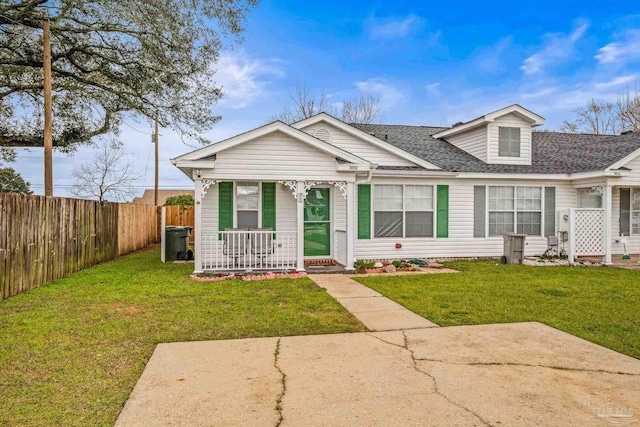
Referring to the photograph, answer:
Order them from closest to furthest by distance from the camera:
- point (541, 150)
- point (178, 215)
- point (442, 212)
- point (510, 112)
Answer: point (442, 212), point (510, 112), point (541, 150), point (178, 215)

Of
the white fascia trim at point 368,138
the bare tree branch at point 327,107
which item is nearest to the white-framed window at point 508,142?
the white fascia trim at point 368,138

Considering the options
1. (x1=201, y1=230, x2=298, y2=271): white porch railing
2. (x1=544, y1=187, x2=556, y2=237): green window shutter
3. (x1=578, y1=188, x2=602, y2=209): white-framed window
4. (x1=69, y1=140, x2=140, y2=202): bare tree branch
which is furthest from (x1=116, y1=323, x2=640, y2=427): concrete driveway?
(x1=69, y1=140, x2=140, y2=202): bare tree branch

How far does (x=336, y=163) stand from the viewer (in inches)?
379

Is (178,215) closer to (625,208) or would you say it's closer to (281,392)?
(281,392)

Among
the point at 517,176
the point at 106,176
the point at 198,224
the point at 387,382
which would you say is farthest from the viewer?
the point at 106,176

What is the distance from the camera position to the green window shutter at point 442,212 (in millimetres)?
11820

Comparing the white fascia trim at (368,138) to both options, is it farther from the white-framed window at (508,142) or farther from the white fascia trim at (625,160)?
the white fascia trim at (625,160)

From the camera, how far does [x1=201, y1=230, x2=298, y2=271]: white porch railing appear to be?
9.43m

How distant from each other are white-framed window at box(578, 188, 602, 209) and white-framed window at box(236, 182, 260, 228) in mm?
10257

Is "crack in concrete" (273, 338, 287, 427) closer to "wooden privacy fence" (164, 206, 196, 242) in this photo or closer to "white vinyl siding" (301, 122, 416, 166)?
"white vinyl siding" (301, 122, 416, 166)

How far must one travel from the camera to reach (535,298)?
23.0ft

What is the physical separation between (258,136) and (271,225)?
8.37ft

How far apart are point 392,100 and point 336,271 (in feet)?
60.4

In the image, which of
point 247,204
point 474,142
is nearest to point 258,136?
point 247,204
